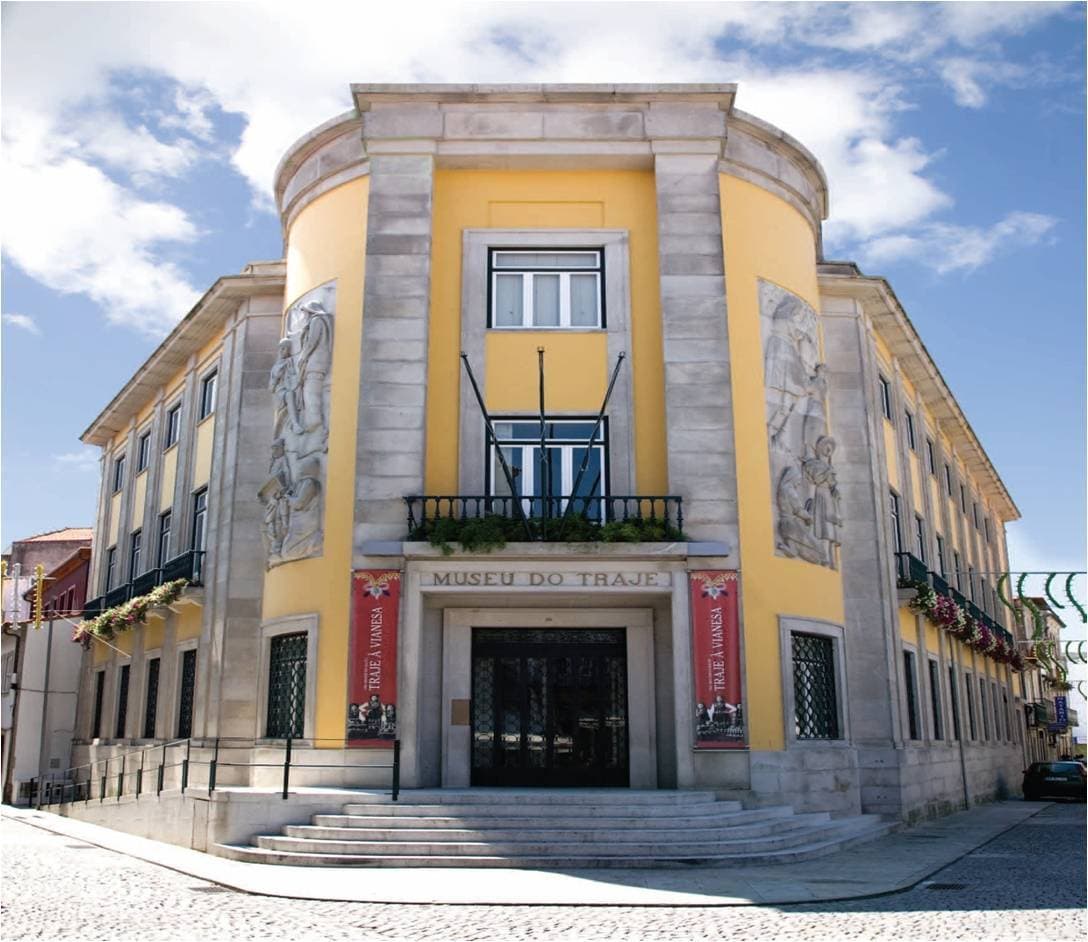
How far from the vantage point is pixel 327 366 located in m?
20.5

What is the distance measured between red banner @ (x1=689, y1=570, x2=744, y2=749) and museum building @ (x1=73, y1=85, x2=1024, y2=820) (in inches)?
1.7

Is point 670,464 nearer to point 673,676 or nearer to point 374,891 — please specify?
point 673,676

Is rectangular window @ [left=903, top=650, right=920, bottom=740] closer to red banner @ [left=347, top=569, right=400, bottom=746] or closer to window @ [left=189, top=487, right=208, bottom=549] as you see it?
red banner @ [left=347, top=569, right=400, bottom=746]

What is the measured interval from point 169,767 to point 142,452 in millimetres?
11600

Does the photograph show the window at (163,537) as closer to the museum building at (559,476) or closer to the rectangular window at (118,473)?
the museum building at (559,476)

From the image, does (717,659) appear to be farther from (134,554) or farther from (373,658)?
(134,554)

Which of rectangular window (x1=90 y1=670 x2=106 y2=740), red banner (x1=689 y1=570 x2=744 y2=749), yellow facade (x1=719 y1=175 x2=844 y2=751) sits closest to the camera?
red banner (x1=689 y1=570 x2=744 y2=749)

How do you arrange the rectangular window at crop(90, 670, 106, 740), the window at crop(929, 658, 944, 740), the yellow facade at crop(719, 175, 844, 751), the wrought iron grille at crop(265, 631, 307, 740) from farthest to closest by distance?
the rectangular window at crop(90, 670, 106, 740) < the window at crop(929, 658, 944, 740) < the wrought iron grille at crop(265, 631, 307, 740) < the yellow facade at crop(719, 175, 844, 751)

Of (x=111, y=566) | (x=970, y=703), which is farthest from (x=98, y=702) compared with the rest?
(x=970, y=703)

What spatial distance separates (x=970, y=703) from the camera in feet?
104

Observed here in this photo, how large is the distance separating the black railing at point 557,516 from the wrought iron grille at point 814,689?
129 inches

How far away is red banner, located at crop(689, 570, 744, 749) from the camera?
17.9 metres

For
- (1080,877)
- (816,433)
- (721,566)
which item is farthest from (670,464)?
(1080,877)

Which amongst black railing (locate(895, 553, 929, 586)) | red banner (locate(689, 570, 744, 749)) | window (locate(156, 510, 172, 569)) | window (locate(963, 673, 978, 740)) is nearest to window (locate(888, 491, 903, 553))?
black railing (locate(895, 553, 929, 586))
